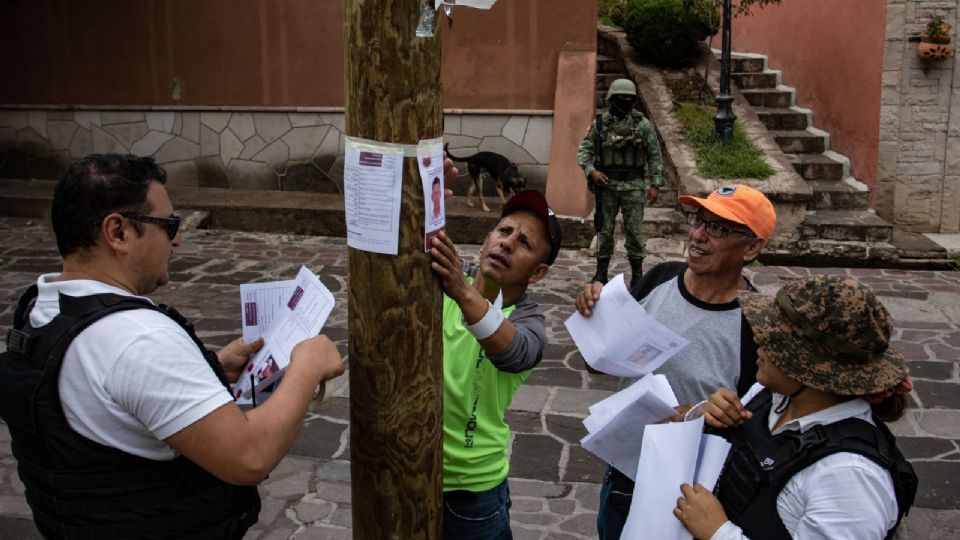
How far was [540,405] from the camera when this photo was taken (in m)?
5.96

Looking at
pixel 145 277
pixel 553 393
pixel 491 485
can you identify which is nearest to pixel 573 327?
pixel 491 485

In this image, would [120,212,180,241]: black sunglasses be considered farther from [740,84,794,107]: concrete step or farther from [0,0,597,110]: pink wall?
[740,84,794,107]: concrete step

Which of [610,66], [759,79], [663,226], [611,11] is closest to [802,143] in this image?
[759,79]

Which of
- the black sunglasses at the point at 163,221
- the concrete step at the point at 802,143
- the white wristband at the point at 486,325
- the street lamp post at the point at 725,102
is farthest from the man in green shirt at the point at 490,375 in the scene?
the concrete step at the point at 802,143

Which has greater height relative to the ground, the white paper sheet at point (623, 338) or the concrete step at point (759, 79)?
the concrete step at point (759, 79)

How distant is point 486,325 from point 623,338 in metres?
0.54

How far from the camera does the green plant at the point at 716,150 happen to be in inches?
417

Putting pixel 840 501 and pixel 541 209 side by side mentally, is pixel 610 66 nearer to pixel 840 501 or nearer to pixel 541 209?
pixel 541 209

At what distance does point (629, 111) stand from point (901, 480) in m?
6.71

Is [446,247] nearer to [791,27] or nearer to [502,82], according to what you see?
[502,82]

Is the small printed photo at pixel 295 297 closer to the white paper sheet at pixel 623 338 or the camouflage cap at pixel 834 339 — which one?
the white paper sheet at pixel 623 338

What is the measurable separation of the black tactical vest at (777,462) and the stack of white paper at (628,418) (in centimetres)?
32

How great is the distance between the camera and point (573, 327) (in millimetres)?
2986

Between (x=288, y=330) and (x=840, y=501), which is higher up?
(x=288, y=330)
